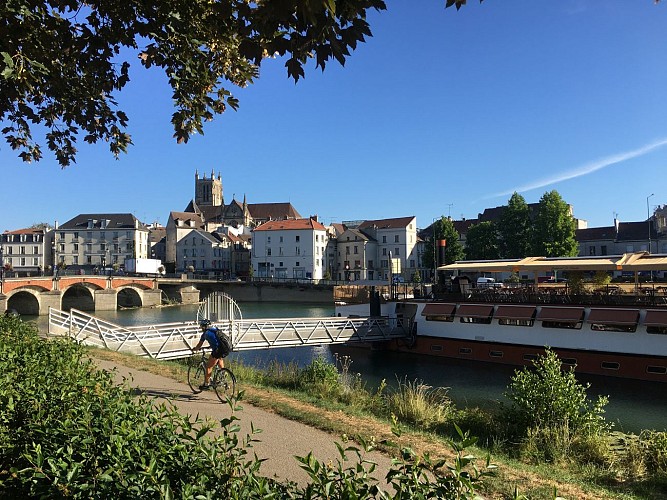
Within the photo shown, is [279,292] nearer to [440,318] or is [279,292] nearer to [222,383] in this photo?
[440,318]

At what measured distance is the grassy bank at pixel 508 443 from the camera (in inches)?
281

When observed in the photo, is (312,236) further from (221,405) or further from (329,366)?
(221,405)

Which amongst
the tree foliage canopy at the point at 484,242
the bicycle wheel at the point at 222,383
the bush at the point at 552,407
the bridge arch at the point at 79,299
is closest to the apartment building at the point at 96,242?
the bridge arch at the point at 79,299

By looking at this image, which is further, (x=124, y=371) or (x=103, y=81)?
(x=124, y=371)

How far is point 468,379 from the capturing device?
77.2 ft

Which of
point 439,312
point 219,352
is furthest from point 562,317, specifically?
point 219,352

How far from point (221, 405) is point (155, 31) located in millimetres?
7049

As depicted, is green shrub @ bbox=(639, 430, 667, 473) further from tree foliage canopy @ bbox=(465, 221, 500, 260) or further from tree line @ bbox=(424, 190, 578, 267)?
tree foliage canopy @ bbox=(465, 221, 500, 260)

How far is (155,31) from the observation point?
260 inches

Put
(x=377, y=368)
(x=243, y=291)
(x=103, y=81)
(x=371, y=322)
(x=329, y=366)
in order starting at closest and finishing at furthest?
(x=103, y=81)
(x=329, y=366)
(x=377, y=368)
(x=371, y=322)
(x=243, y=291)

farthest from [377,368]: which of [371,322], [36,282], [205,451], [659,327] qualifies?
[36,282]

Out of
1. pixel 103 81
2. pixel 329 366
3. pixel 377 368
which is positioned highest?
pixel 103 81

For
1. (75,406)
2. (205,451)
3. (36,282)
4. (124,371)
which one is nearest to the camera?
(205,451)

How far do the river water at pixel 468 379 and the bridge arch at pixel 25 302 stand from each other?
42.9 m
